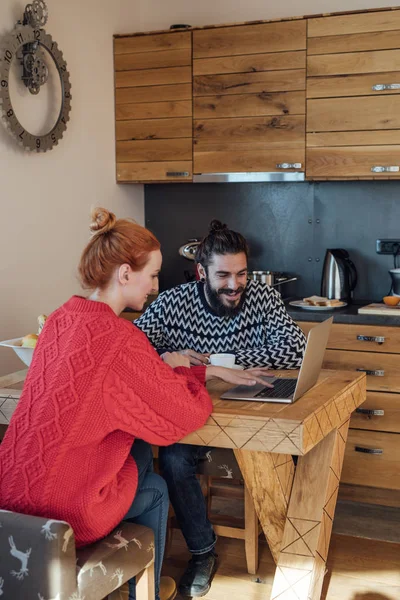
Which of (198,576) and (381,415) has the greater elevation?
(381,415)

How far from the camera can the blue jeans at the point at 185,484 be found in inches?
98.3

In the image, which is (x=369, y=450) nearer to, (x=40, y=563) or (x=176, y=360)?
(x=176, y=360)

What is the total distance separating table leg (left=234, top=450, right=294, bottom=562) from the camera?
7.35 feet

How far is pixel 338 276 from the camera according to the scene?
12.8 feet

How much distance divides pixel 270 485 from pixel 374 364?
1.38 metres

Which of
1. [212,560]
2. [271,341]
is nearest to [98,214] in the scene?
[271,341]

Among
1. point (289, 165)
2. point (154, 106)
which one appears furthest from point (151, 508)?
point (154, 106)

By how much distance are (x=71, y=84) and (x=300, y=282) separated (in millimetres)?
1589

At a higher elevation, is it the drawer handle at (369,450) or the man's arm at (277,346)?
the man's arm at (277,346)

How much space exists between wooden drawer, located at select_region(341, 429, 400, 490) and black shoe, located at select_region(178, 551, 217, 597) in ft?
3.77

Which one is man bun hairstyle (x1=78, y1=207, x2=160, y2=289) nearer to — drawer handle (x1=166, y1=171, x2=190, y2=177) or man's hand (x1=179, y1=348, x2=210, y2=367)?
man's hand (x1=179, y1=348, x2=210, y2=367)

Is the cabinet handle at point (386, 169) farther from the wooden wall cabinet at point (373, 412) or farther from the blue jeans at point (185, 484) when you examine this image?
the blue jeans at point (185, 484)

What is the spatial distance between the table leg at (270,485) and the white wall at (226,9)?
2585mm

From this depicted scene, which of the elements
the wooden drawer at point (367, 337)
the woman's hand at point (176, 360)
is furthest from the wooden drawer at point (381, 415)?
the woman's hand at point (176, 360)
